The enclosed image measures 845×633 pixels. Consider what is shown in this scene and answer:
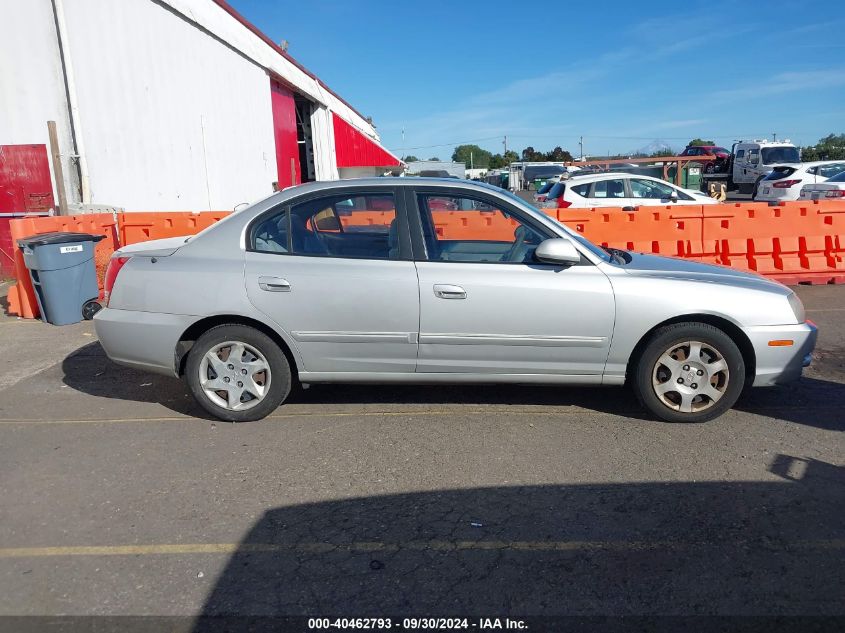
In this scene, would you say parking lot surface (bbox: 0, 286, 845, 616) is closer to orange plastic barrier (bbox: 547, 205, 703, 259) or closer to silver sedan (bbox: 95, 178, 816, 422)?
silver sedan (bbox: 95, 178, 816, 422)

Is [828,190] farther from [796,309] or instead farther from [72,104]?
[72,104]

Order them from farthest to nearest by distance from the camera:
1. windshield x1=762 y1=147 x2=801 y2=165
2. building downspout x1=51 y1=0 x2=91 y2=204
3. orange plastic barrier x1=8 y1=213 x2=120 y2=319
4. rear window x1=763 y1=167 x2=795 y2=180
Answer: windshield x1=762 y1=147 x2=801 y2=165
rear window x1=763 y1=167 x2=795 y2=180
building downspout x1=51 y1=0 x2=91 y2=204
orange plastic barrier x1=8 y1=213 x2=120 y2=319

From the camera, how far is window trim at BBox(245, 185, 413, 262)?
4535 mm

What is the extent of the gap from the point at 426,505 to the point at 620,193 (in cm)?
1225

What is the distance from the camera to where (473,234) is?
488 centimetres

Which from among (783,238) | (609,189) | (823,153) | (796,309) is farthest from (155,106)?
→ (823,153)

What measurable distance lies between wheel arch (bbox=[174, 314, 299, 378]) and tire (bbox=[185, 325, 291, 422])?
4 cm

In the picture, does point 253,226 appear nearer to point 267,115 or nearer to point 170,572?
point 170,572

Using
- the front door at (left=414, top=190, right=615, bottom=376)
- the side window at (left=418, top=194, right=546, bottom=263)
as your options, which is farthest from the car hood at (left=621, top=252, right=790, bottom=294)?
the side window at (left=418, top=194, right=546, bottom=263)

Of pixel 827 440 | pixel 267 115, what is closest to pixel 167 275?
pixel 827 440

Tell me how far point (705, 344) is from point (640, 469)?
1.09 meters

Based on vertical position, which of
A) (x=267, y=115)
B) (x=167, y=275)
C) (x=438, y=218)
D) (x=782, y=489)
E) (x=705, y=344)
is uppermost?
(x=267, y=115)

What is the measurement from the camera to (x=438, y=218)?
4.70 m

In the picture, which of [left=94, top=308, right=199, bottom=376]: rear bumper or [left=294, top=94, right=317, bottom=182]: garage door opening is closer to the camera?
[left=94, top=308, right=199, bottom=376]: rear bumper
